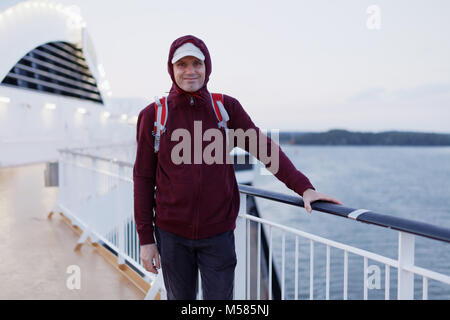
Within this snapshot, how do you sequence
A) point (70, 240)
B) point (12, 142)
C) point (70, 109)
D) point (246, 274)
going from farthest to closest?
point (70, 109)
point (12, 142)
point (70, 240)
point (246, 274)

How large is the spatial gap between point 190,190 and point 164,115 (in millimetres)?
318

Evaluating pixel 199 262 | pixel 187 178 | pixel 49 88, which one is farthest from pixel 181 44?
pixel 49 88

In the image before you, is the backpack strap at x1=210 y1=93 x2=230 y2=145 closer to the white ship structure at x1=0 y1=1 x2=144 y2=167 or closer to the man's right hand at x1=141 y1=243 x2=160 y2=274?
the man's right hand at x1=141 y1=243 x2=160 y2=274

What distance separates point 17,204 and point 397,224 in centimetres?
637

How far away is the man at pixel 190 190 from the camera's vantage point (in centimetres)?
149

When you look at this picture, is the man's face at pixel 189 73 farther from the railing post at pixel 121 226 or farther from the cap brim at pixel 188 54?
the railing post at pixel 121 226

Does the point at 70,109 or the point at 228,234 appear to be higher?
the point at 70,109

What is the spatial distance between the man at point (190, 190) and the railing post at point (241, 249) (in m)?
0.46

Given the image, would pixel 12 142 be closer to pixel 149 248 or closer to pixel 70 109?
pixel 70 109

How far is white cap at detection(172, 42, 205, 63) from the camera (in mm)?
1450

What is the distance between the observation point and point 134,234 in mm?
3727

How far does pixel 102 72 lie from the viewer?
109ft

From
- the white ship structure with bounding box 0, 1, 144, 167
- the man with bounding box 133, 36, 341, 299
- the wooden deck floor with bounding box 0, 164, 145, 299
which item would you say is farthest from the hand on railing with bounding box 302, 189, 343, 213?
the white ship structure with bounding box 0, 1, 144, 167

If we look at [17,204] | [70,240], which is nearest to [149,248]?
[70,240]
